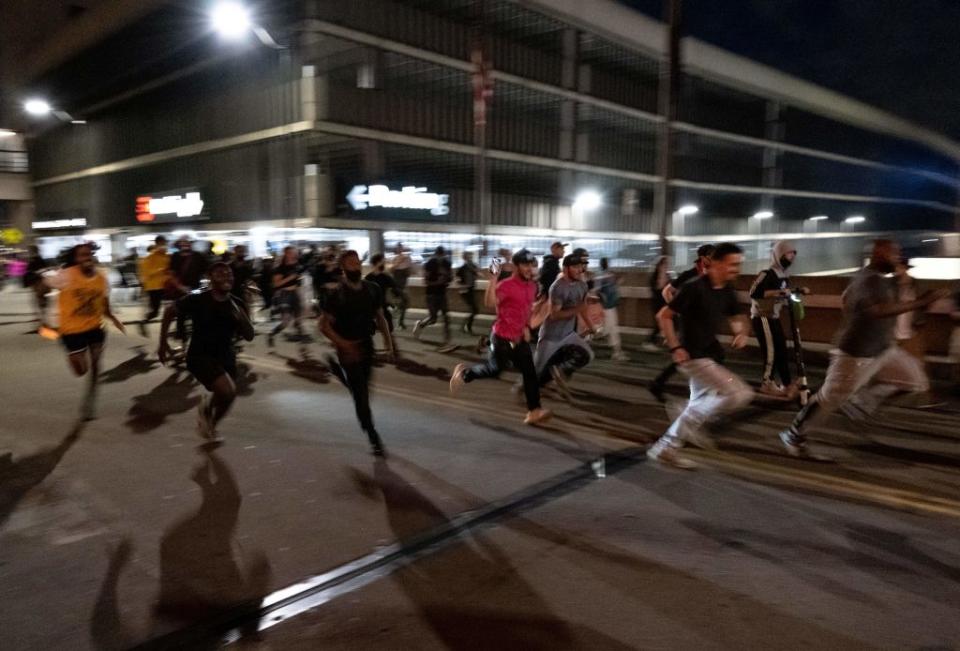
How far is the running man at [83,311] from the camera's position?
709 cm

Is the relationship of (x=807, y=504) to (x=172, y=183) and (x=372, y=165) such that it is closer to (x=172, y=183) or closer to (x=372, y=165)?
(x=372, y=165)

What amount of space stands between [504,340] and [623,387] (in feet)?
8.56

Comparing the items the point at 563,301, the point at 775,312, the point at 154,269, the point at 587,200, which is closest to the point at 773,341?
the point at 775,312

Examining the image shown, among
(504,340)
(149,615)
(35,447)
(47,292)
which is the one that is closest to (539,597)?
(149,615)

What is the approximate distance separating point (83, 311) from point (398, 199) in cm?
2041

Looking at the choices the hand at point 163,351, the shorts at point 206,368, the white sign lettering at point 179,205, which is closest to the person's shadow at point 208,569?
the shorts at point 206,368

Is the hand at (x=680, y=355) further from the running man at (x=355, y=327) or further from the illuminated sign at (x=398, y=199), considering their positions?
the illuminated sign at (x=398, y=199)

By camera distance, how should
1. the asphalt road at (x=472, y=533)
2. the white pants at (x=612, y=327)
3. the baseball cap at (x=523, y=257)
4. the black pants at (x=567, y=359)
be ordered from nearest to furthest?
1. the asphalt road at (x=472, y=533)
2. the baseball cap at (x=523, y=257)
3. the black pants at (x=567, y=359)
4. the white pants at (x=612, y=327)

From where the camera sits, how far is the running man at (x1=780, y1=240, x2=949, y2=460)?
5578mm

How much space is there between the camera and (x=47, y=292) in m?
13.7

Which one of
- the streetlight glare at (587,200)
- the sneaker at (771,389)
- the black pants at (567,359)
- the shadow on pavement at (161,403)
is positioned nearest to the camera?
the shadow on pavement at (161,403)

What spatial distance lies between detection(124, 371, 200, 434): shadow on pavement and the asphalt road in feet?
0.25

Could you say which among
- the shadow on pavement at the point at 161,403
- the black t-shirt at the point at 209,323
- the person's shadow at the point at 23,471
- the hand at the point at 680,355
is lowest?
the person's shadow at the point at 23,471

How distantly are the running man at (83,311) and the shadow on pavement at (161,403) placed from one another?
51cm
